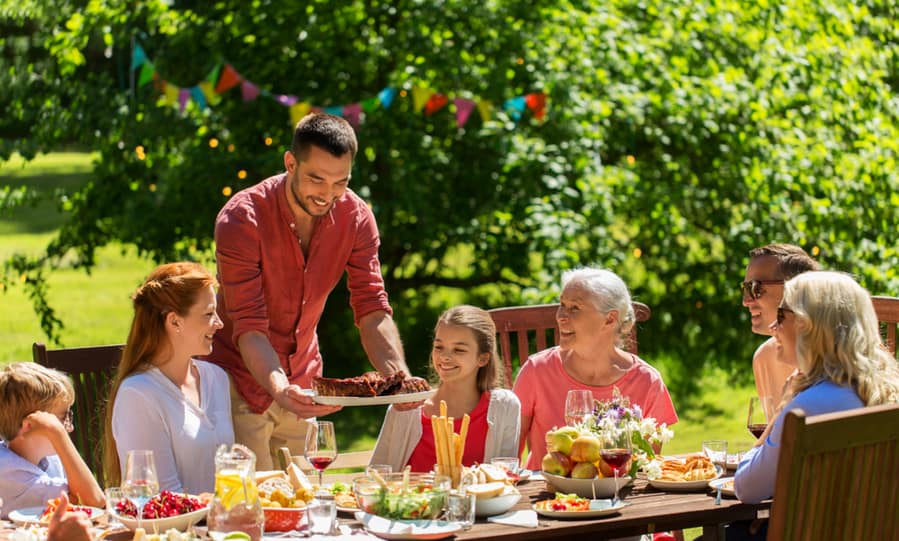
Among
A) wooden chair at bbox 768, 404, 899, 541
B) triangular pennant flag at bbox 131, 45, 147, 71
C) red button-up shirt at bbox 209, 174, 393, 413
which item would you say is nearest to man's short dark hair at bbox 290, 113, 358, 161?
red button-up shirt at bbox 209, 174, 393, 413

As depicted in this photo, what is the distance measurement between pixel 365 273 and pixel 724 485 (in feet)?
5.34

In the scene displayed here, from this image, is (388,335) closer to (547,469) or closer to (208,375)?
(208,375)

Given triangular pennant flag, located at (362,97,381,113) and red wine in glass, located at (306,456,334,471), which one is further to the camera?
triangular pennant flag, located at (362,97,381,113)

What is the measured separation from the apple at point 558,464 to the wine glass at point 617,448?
0.16 meters

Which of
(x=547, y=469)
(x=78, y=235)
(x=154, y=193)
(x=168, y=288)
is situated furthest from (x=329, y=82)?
(x=547, y=469)

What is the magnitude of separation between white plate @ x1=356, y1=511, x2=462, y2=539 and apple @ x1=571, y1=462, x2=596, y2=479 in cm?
55

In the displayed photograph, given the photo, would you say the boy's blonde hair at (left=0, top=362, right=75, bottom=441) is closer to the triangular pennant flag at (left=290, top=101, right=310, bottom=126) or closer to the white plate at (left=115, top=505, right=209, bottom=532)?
the white plate at (left=115, top=505, right=209, bottom=532)

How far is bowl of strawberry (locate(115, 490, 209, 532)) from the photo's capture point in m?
3.22

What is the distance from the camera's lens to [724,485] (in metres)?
3.67

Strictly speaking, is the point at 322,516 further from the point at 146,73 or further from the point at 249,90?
the point at 146,73

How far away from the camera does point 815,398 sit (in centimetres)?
338

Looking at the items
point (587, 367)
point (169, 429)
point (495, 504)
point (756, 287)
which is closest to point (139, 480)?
point (169, 429)

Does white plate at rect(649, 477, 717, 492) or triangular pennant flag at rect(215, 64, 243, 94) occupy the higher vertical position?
triangular pennant flag at rect(215, 64, 243, 94)

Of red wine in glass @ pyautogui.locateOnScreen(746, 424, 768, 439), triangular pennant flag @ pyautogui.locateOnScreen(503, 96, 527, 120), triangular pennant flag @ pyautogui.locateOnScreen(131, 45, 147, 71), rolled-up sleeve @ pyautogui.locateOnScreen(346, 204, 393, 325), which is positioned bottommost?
red wine in glass @ pyautogui.locateOnScreen(746, 424, 768, 439)
